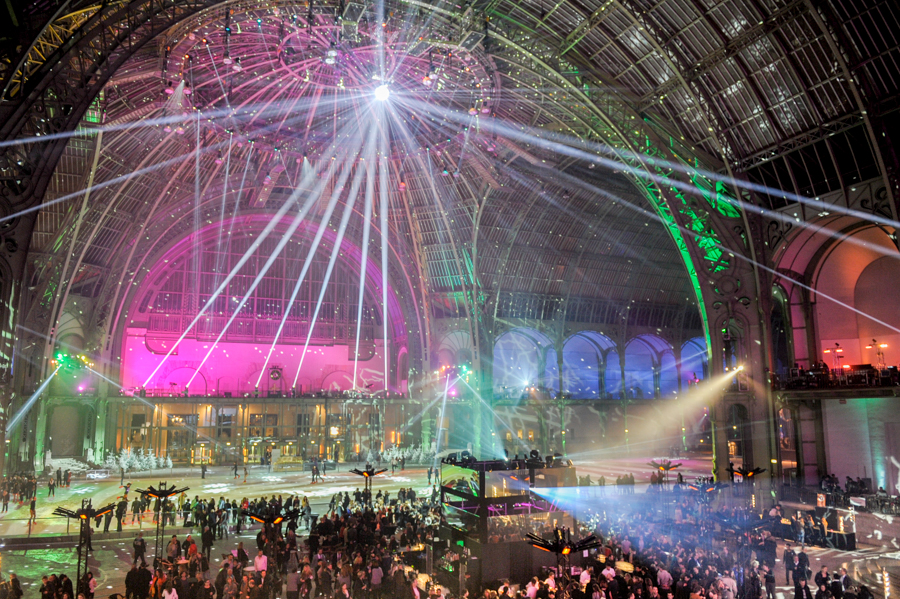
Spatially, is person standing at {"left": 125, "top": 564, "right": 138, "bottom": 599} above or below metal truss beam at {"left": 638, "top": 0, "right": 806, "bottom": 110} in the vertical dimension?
below

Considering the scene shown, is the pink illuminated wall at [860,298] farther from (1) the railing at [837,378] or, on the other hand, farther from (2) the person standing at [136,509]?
(2) the person standing at [136,509]

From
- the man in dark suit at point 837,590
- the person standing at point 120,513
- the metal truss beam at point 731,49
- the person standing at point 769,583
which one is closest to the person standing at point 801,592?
the person standing at point 769,583

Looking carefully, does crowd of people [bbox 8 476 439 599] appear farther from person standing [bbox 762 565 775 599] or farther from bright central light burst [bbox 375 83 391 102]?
bright central light burst [bbox 375 83 391 102]

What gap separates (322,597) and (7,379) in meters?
9.95

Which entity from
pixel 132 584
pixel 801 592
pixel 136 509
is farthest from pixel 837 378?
pixel 136 509

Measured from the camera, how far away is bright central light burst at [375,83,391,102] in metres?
37.6

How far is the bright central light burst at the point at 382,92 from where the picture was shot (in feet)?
123

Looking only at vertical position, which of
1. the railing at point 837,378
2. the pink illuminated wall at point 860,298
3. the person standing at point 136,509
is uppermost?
the pink illuminated wall at point 860,298

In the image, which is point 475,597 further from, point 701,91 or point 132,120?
point 132,120

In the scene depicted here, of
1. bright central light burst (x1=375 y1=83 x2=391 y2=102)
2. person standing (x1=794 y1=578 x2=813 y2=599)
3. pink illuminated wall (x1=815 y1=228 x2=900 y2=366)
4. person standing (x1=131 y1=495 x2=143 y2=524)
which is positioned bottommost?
person standing (x1=794 y1=578 x2=813 y2=599)

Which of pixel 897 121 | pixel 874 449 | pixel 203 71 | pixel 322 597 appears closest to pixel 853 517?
pixel 874 449

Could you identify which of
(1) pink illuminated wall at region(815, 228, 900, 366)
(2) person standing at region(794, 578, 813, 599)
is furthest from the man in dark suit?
(1) pink illuminated wall at region(815, 228, 900, 366)

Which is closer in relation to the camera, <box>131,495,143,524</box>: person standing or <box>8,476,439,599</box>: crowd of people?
<box>8,476,439,599</box>: crowd of people

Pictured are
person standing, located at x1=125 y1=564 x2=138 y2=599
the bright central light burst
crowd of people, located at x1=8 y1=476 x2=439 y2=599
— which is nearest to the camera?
crowd of people, located at x1=8 y1=476 x2=439 y2=599
